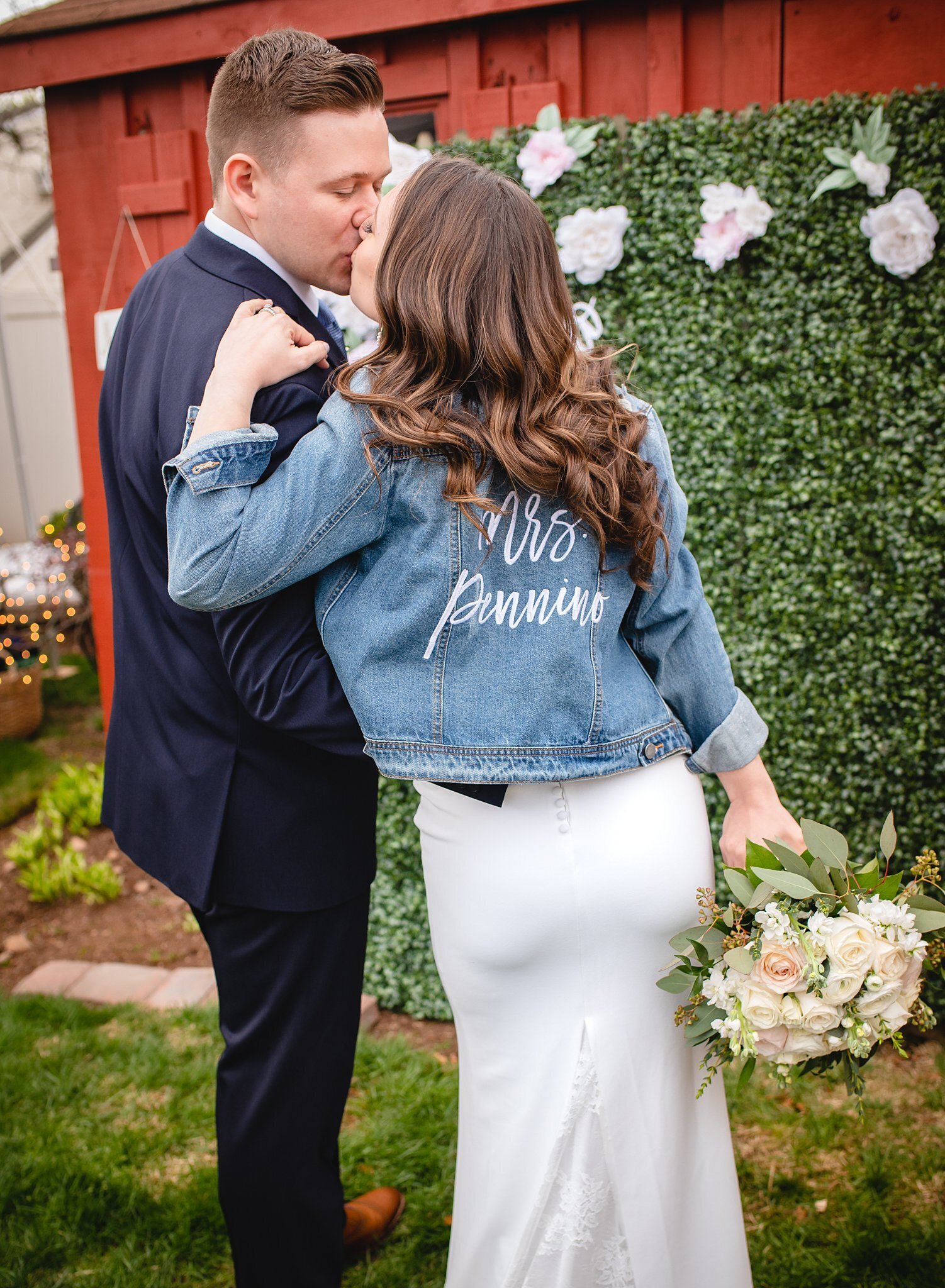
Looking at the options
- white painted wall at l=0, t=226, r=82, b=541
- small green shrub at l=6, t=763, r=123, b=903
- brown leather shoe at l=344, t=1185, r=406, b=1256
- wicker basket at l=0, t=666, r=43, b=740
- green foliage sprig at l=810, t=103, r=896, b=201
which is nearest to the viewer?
brown leather shoe at l=344, t=1185, r=406, b=1256

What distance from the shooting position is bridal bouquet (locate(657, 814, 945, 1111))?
1548 mm

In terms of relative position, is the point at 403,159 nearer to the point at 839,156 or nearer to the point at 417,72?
the point at 417,72

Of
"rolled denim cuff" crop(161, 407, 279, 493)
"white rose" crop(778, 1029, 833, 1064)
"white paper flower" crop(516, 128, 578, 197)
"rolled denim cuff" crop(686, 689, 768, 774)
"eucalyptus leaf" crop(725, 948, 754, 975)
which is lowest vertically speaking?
"white rose" crop(778, 1029, 833, 1064)

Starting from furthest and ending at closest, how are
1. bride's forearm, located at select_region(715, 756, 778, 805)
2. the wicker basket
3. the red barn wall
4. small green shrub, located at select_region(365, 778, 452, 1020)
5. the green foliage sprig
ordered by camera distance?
the wicker basket
small green shrub, located at select_region(365, 778, 452, 1020)
the red barn wall
the green foliage sprig
bride's forearm, located at select_region(715, 756, 778, 805)

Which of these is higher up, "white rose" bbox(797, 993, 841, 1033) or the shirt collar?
the shirt collar

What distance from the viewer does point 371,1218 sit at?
8.45 ft

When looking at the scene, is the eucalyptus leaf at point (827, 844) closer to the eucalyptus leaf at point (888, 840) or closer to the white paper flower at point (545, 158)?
the eucalyptus leaf at point (888, 840)

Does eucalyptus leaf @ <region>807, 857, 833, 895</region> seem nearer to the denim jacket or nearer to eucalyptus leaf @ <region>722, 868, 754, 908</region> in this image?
eucalyptus leaf @ <region>722, 868, 754, 908</region>

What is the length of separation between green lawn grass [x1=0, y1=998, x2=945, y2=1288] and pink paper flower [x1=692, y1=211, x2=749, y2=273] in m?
2.63

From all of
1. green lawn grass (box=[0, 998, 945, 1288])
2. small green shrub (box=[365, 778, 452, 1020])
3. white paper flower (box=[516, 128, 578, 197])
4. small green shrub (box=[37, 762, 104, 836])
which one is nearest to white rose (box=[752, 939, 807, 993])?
green lawn grass (box=[0, 998, 945, 1288])

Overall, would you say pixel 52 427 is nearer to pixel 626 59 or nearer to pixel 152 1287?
pixel 626 59

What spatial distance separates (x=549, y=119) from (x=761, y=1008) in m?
2.82

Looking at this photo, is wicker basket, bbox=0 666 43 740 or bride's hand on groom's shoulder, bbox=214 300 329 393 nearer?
bride's hand on groom's shoulder, bbox=214 300 329 393

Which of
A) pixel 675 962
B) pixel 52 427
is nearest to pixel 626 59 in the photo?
pixel 675 962
